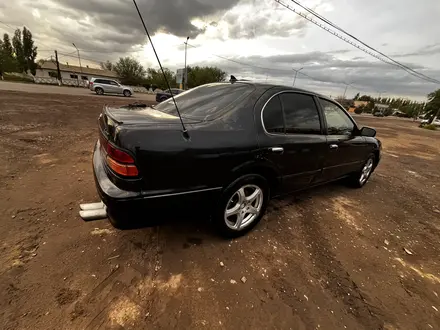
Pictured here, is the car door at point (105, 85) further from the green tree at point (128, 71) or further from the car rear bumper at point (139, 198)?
the green tree at point (128, 71)

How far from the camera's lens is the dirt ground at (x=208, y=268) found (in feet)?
5.64

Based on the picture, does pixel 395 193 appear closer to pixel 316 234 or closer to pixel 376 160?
pixel 376 160

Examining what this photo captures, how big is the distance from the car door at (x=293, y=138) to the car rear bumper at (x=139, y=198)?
33.0 inches

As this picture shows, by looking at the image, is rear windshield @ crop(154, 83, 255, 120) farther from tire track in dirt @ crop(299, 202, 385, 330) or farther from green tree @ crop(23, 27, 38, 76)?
green tree @ crop(23, 27, 38, 76)

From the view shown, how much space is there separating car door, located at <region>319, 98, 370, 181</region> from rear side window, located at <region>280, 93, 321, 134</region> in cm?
26

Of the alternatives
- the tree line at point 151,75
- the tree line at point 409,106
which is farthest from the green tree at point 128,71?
the tree line at point 409,106

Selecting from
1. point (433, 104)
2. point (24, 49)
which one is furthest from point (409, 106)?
point (24, 49)

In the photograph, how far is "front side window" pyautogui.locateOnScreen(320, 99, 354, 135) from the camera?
3.28 metres

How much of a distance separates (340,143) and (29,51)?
76.0 m

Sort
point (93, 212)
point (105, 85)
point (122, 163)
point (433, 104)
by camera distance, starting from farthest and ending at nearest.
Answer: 1. point (433, 104)
2. point (105, 85)
3. point (93, 212)
4. point (122, 163)

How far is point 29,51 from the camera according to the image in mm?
55375

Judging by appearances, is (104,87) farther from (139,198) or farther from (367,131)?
(139,198)

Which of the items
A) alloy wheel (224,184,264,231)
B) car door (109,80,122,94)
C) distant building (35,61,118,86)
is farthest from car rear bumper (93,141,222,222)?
distant building (35,61,118,86)

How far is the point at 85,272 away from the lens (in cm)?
198
